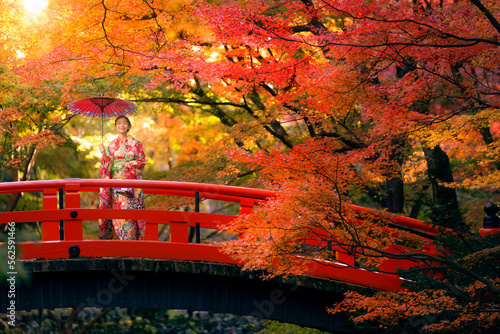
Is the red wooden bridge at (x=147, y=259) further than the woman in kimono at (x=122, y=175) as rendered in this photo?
No

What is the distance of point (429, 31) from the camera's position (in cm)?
568

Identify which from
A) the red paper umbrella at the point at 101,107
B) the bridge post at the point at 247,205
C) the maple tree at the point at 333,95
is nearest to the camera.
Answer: the maple tree at the point at 333,95

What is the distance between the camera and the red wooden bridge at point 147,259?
5.50 metres

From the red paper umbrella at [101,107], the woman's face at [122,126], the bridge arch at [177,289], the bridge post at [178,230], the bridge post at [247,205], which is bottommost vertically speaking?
the bridge arch at [177,289]

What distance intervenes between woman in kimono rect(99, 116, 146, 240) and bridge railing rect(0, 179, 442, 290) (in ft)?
2.32

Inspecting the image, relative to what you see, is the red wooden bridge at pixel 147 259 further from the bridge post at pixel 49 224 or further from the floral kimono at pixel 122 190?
the floral kimono at pixel 122 190

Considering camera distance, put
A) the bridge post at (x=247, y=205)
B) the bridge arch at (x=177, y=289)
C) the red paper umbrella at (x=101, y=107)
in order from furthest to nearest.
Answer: the red paper umbrella at (x=101, y=107) → the bridge post at (x=247, y=205) → the bridge arch at (x=177, y=289)

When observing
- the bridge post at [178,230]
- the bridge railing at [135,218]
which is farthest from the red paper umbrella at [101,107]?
the bridge post at [178,230]

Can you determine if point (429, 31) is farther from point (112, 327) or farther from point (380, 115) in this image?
point (112, 327)

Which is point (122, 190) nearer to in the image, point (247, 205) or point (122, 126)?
point (122, 126)

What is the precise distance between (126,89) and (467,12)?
6990mm

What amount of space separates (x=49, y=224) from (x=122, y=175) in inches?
50.6

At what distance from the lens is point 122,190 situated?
645cm

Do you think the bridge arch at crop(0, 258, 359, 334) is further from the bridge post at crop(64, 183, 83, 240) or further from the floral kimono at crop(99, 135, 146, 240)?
the floral kimono at crop(99, 135, 146, 240)
